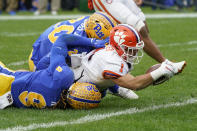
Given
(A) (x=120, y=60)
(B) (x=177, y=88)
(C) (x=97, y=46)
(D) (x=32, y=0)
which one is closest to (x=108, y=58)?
(A) (x=120, y=60)

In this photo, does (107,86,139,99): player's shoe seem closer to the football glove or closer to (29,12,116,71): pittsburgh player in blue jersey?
(29,12,116,71): pittsburgh player in blue jersey

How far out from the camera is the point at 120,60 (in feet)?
13.6

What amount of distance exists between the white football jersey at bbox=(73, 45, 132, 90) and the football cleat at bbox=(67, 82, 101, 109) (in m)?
0.09

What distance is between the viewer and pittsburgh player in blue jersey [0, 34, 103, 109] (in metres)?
4.36

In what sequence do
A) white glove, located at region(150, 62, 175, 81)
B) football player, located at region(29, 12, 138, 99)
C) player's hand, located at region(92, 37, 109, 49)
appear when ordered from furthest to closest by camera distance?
1. football player, located at region(29, 12, 138, 99)
2. player's hand, located at region(92, 37, 109, 49)
3. white glove, located at region(150, 62, 175, 81)

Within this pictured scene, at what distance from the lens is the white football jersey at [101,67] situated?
4105 millimetres

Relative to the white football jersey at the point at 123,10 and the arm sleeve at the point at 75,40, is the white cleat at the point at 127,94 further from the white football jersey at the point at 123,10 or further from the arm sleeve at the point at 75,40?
the white football jersey at the point at 123,10

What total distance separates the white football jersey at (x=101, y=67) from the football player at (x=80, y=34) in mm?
202

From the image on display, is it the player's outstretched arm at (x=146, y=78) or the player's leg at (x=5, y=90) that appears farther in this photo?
the player's leg at (x=5, y=90)

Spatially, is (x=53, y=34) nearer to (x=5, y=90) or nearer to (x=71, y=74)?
(x=71, y=74)

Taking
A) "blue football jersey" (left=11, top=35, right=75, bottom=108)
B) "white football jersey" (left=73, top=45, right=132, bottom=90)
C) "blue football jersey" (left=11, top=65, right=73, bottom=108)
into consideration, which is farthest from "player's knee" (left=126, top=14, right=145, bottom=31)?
"blue football jersey" (left=11, top=65, right=73, bottom=108)

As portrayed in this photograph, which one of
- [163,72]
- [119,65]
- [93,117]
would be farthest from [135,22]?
[93,117]

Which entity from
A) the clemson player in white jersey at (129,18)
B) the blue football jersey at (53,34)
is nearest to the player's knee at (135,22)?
the clemson player in white jersey at (129,18)

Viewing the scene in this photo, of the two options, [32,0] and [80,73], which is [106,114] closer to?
[80,73]
